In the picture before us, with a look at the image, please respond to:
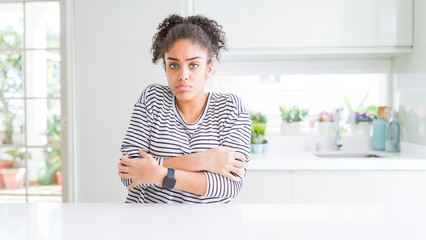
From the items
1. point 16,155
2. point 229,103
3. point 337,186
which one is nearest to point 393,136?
point 337,186

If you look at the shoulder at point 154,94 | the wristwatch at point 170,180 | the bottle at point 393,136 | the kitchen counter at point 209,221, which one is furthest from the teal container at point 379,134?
the wristwatch at point 170,180

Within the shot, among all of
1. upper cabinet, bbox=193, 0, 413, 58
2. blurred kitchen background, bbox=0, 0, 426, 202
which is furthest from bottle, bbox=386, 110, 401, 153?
upper cabinet, bbox=193, 0, 413, 58

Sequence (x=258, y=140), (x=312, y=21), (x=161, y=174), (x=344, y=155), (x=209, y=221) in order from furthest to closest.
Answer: (x=344, y=155) → (x=258, y=140) → (x=312, y=21) → (x=161, y=174) → (x=209, y=221)

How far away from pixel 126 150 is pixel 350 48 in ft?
5.87

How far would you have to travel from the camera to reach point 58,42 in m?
2.73

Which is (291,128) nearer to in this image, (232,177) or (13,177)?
(232,177)

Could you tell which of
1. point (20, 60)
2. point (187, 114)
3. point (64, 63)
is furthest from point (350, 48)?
point (20, 60)

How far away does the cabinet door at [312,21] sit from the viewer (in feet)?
7.82

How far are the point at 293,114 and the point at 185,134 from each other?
5.74ft

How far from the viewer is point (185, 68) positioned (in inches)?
48.2

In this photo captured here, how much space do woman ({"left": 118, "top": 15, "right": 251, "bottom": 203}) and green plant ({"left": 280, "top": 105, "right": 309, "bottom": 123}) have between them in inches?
61.9

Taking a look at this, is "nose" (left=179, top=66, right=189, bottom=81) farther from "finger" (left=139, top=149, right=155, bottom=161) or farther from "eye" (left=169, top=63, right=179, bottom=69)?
"finger" (left=139, top=149, right=155, bottom=161)

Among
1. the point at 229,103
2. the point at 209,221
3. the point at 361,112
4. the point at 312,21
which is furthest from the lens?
the point at 361,112

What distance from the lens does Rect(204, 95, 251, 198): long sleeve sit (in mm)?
1166
